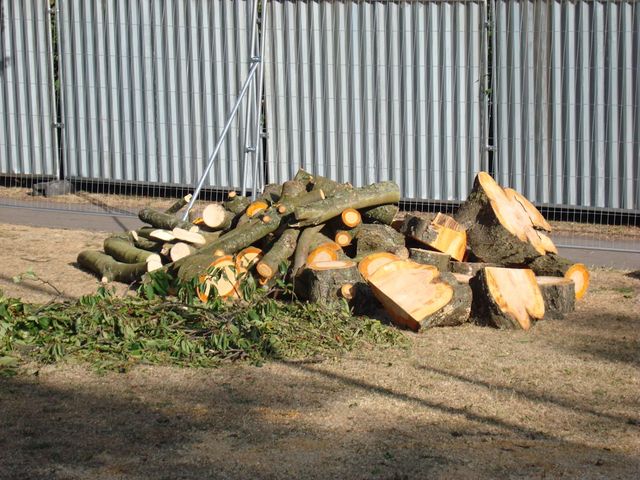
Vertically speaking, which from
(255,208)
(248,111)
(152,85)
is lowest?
(255,208)

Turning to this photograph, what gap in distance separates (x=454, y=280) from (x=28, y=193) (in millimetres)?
8836

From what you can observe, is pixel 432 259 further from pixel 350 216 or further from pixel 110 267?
pixel 110 267

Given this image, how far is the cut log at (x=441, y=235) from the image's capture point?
8273 mm

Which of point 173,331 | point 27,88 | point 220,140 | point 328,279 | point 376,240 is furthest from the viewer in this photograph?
point 27,88

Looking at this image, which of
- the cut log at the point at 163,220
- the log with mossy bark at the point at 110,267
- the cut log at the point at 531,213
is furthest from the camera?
the cut log at the point at 163,220

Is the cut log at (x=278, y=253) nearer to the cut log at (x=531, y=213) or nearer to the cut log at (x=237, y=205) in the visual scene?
the cut log at (x=237, y=205)

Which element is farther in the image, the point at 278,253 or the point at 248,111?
the point at 248,111

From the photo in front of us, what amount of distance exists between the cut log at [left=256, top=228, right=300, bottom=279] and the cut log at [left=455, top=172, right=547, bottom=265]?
148 centimetres

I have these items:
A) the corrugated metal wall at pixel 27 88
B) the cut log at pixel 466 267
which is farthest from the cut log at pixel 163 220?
the corrugated metal wall at pixel 27 88

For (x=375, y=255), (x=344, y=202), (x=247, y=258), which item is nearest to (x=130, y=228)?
(x=247, y=258)

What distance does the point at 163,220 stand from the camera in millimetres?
9289

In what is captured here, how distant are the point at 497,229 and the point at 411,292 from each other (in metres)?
1.35

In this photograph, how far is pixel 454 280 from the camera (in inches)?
293

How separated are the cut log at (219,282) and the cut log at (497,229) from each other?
2067 mm
